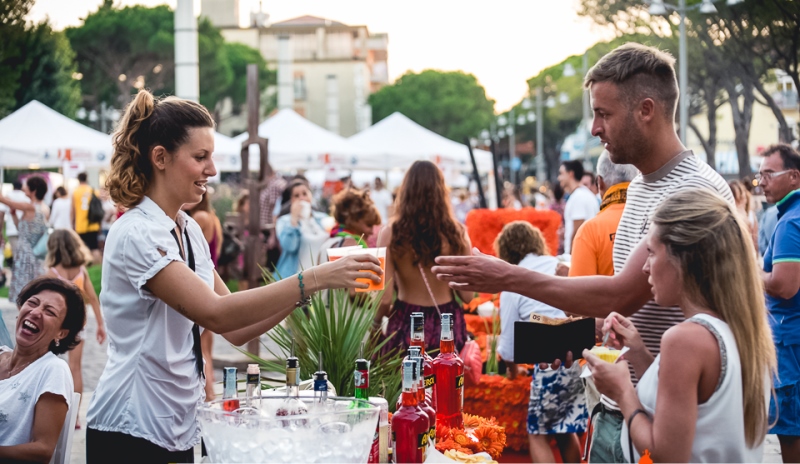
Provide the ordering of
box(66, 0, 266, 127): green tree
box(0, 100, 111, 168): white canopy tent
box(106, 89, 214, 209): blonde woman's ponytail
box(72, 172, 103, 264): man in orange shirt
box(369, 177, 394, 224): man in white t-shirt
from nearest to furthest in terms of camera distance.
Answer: box(106, 89, 214, 209): blonde woman's ponytail
box(0, 100, 111, 168): white canopy tent
box(72, 172, 103, 264): man in orange shirt
box(369, 177, 394, 224): man in white t-shirt
box(66, 0, 266, 127): green tree

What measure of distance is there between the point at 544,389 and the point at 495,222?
11.6ft

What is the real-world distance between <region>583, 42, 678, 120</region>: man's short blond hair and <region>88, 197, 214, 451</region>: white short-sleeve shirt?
60.0 inches

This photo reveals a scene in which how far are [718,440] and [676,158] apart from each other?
105 cm

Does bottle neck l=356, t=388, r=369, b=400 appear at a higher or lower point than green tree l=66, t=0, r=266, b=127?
lower

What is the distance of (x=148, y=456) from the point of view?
2561mm

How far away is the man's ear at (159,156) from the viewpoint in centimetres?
262

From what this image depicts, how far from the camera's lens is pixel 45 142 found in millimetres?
15266

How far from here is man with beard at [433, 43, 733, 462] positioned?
2.79m

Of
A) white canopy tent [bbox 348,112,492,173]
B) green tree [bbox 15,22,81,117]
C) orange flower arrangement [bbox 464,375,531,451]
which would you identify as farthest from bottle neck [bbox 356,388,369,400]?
green tree [bbox 15,22,81,117]

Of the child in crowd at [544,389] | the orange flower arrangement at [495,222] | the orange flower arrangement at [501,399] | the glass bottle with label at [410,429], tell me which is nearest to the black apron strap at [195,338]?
the glass bottle with label at [410,429]

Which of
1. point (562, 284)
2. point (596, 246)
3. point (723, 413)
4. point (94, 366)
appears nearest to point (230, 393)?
point (562, 284)

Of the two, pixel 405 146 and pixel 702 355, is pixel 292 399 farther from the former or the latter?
pixel 405 146

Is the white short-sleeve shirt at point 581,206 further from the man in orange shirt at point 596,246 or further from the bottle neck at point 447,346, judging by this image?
the bottle neck at point 447,346

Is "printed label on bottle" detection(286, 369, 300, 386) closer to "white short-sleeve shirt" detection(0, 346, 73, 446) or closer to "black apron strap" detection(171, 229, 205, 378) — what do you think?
"black apron strap" detection(171, 229, 205, 378)
